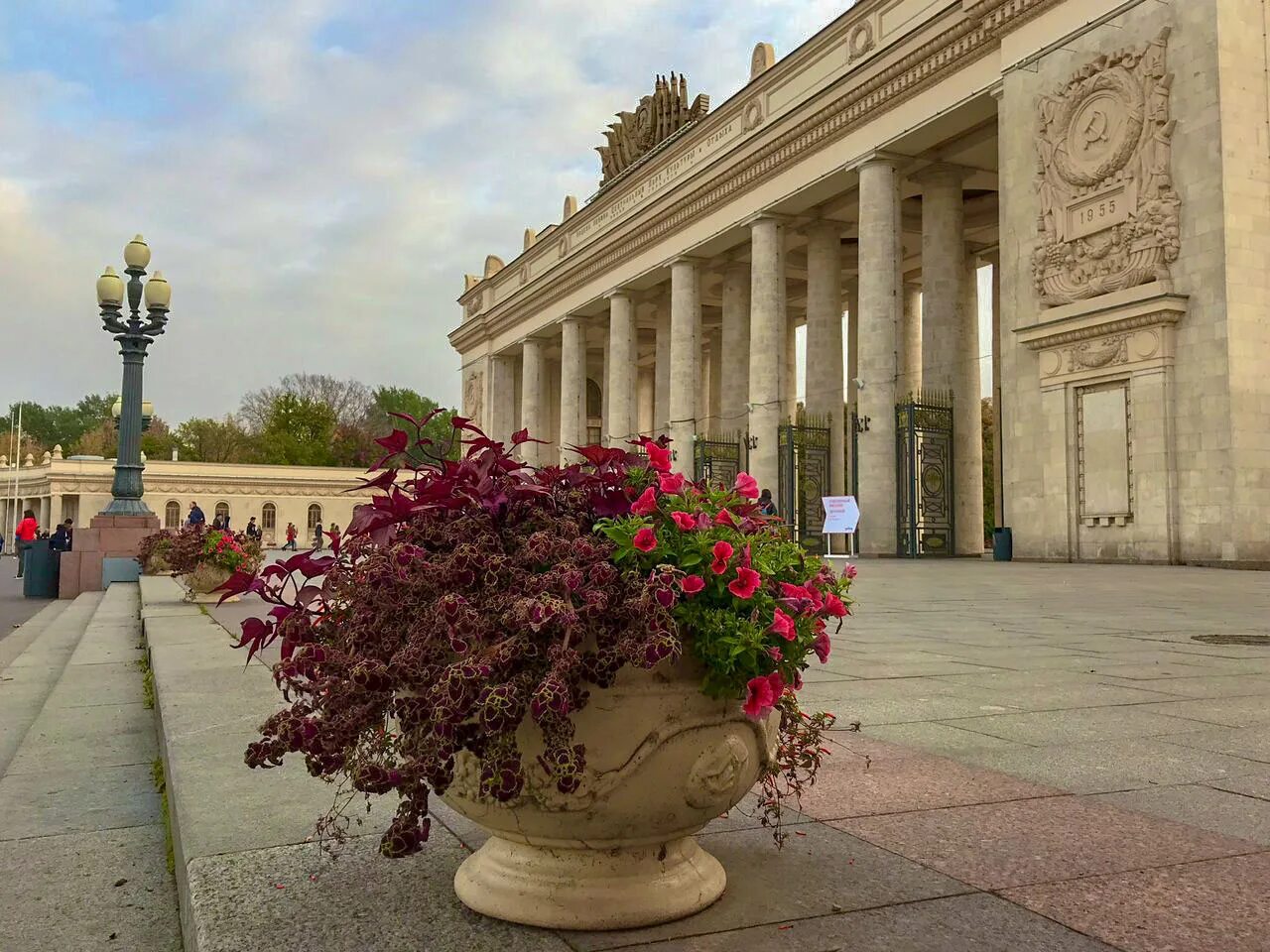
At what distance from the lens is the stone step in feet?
18.1

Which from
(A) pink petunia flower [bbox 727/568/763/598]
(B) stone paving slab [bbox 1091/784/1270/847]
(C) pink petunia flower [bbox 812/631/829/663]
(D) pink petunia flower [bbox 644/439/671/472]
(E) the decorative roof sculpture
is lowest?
(B) stone paving slab [bbox 1091/784/1270/847]

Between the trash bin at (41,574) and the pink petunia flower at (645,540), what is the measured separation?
19.4 meters

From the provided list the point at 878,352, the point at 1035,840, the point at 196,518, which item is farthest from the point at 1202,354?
the point at 196,518

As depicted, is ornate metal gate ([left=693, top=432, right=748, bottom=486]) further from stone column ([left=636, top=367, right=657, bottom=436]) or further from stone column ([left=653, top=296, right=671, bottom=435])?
stone column ([left=636, top=367, right=657, bottom=436])

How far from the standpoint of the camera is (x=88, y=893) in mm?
2662

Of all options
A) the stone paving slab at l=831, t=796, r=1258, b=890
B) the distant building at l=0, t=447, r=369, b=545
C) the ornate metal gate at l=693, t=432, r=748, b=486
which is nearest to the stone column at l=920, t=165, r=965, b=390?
the ornate metal gate at l=693, t=432, r=748, b=486

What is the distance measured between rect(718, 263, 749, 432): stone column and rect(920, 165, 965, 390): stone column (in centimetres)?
919

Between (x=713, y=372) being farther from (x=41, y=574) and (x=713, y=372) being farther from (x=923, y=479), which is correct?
(x=41, y=574)

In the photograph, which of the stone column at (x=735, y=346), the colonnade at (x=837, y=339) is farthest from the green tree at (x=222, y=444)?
the stone column at (x=735, y=346)

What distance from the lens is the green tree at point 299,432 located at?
244 feet

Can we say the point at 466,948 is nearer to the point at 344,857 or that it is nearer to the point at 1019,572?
the point at 344,857

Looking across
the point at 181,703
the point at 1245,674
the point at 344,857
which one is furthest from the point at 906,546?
the point at 344,857

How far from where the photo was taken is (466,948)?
1.86 m

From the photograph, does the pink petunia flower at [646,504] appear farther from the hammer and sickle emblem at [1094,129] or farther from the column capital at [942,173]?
the column capital at [942,173]
